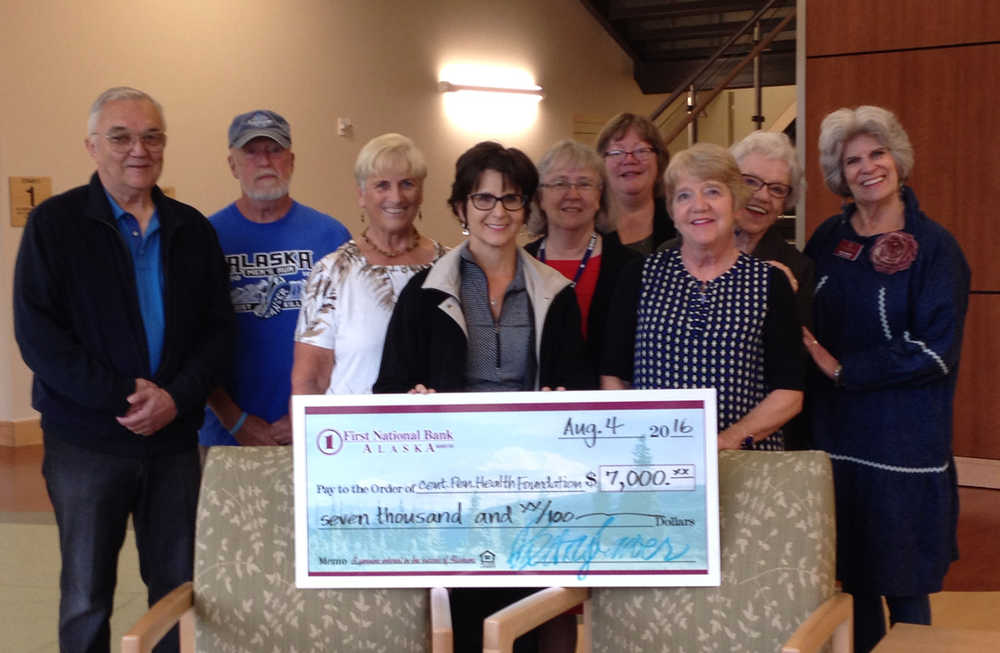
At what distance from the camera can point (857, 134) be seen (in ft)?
9.20

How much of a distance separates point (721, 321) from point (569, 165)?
725 millimetres

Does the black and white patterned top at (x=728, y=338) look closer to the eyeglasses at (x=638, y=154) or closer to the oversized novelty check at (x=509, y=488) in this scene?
the oversized novelty check at (x=509, y=488)

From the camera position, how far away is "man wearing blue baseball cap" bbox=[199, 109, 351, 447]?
3096 mm

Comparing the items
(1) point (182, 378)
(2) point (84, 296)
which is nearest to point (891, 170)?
(1) point (182, 378)

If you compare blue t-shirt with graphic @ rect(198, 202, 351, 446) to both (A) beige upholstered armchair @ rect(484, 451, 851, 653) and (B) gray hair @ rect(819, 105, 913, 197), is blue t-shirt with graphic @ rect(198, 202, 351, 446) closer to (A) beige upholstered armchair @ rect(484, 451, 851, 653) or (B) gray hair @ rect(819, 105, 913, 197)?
(A) beige upholstered armchair @ rect(484, 451, 851, 653)

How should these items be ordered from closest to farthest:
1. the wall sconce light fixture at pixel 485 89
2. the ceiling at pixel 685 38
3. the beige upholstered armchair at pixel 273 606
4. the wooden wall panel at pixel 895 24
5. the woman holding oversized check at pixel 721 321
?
the beige upholstered armchair at pixel 273 606 → the woman holding oversized check at pixel 721 321 → the wooden wall panel at pixel 895 24 → the ceiling at pixel 685 38 → the wall sconce light fixture at pixel 485 89

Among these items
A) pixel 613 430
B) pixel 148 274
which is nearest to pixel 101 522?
pixel 148 274

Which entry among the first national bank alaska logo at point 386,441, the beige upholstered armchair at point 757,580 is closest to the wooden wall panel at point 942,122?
the beige upholstered armchair at point 757,580

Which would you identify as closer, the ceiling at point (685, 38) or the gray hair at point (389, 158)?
the gray hair at point (389, 158)

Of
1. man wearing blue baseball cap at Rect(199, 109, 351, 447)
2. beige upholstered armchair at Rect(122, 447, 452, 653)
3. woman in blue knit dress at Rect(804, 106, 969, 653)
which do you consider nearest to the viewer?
beige upholstered armchair at Rect(122, 447, 452, 653)

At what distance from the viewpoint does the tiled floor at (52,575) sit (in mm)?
3887

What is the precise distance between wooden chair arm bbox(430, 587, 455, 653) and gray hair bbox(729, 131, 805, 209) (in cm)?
140

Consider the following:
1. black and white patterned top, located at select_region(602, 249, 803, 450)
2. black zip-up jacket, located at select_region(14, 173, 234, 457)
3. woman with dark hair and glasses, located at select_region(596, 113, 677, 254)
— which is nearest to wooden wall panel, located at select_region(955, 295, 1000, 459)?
woman with dark hair and glasses, located at select_region(596, 113, 677, 254)

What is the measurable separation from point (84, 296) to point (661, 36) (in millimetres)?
8706
